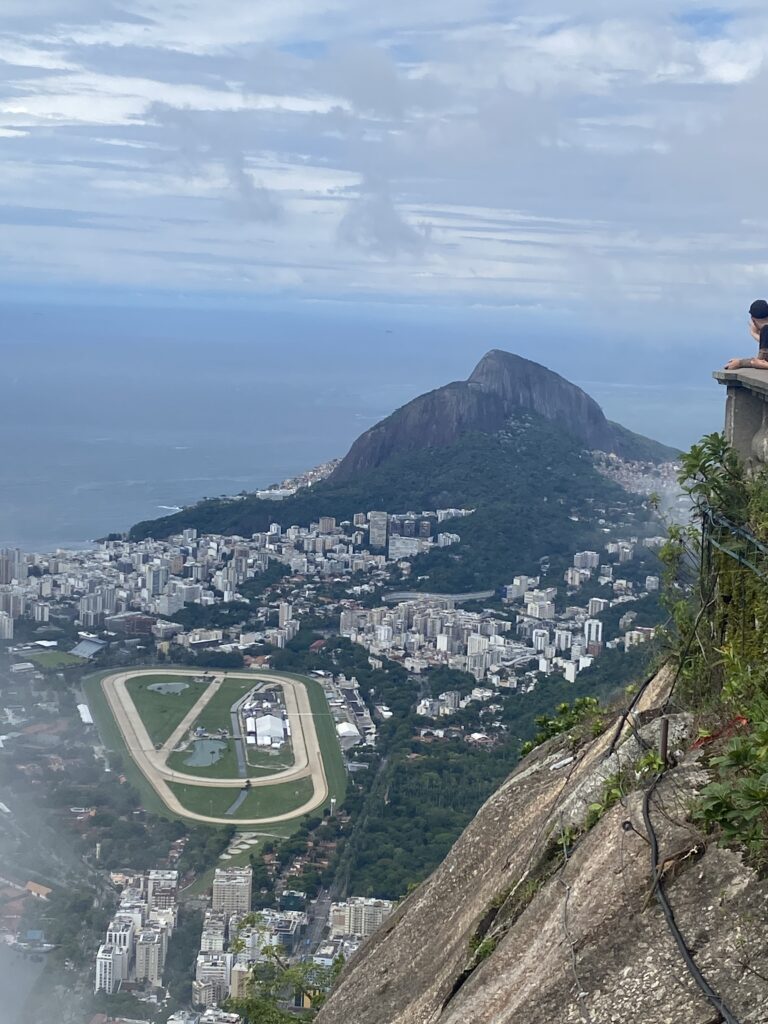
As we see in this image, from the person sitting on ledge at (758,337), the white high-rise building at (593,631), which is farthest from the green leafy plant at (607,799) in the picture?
the white high-rise building at (593,631)

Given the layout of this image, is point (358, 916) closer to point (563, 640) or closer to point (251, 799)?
point (251, 799)

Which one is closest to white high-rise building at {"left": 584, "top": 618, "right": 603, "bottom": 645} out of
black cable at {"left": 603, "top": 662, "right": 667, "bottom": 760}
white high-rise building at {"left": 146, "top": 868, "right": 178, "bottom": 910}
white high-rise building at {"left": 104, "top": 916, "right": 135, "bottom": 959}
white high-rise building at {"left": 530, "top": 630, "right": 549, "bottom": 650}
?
white high-rise building at {"left": 530, "top": 630, "right": 549, "bottom": 650}

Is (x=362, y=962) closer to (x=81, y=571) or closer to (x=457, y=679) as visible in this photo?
(x=457, y=679)

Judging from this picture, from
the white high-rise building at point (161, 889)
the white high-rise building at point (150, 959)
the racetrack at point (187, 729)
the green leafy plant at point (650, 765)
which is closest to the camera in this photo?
the green leafy plant at point (650, 765)

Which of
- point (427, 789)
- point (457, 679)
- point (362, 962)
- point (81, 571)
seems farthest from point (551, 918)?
point (81, 571)

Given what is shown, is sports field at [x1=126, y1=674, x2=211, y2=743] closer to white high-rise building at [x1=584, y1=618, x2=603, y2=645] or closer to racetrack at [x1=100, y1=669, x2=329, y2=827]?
racetrack at [x1=100, y1=669, x2=329, y2=827]

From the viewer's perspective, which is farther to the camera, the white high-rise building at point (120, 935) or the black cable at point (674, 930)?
the white high-rise building at point (120, 935)

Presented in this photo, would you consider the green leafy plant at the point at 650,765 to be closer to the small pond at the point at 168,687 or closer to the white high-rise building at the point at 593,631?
the small pond at the point at 168,687
